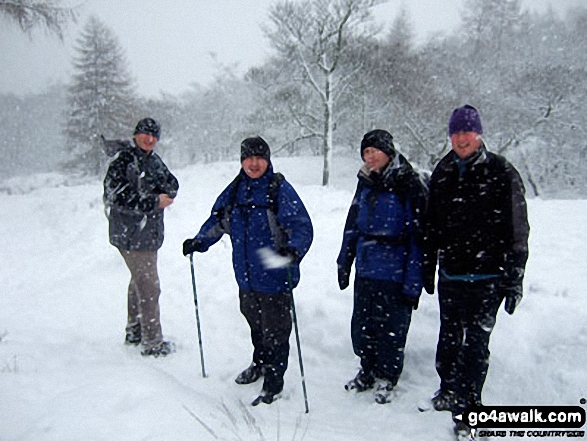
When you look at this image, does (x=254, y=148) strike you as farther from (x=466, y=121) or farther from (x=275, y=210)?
(x=466, y=121)

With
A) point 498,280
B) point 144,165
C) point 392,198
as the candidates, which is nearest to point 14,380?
point 144,165

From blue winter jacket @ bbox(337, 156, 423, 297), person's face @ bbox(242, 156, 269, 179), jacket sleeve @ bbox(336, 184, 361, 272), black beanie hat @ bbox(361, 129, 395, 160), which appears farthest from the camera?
jacket sleeve @ bbox(336, 184, 361, 272)

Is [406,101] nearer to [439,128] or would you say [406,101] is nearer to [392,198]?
[439,128]

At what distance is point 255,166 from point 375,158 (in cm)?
119

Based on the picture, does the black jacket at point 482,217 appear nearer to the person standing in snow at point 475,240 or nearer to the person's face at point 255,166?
the person standing in snow at point 475,240

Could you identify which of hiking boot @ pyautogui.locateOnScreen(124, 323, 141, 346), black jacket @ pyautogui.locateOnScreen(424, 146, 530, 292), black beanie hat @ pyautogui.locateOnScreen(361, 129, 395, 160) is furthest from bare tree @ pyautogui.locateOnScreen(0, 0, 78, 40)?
black jacket @ pyautogui.locateOnScreen(424, 146, 530, 292)

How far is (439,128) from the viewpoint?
2606cm

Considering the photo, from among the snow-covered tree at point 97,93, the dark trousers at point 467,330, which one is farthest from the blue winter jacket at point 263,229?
the snow-covered tree at point 97,93

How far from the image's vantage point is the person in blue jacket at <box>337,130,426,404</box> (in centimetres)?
389

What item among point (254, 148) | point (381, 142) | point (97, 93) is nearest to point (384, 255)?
point (381, 142)

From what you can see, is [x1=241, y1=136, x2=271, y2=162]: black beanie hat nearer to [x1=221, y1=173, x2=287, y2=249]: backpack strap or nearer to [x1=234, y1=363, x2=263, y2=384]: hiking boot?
[x1=221, y1=173, x2=287, y2=249]: backpack strap

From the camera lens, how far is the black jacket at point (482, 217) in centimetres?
327

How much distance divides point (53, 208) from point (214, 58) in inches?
1660

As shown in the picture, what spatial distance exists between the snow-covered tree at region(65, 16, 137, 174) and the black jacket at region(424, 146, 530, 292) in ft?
101
